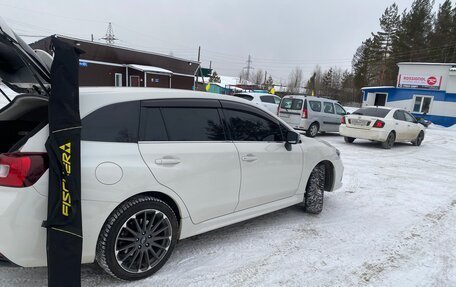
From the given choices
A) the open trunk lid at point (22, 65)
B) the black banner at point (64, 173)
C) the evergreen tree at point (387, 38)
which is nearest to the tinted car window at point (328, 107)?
the open trunk lid at point (22, 65)

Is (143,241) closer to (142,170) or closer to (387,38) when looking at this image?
(142,170)

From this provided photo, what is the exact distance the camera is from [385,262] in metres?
3.51

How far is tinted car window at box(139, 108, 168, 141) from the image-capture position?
2.89 m

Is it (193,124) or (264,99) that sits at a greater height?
(264,99)

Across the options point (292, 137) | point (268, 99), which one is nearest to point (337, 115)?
point (268, 99)

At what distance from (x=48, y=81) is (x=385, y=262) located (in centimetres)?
364

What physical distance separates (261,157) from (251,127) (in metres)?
0.37

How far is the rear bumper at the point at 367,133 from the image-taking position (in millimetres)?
11359

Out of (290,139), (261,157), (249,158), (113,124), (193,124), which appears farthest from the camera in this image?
(290,139)

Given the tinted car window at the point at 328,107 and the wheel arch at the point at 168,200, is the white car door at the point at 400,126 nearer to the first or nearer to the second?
the tinted car window at the point at 328,107

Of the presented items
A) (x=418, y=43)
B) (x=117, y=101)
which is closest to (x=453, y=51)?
(x=418, y=43)

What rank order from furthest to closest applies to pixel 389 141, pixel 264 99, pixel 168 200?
1. pixel 264 99
2. pixel 389 141
3. pixel 168 200

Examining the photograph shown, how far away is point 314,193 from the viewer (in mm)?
4730

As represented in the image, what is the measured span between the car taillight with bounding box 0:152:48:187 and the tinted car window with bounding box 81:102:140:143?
1.17 ft
